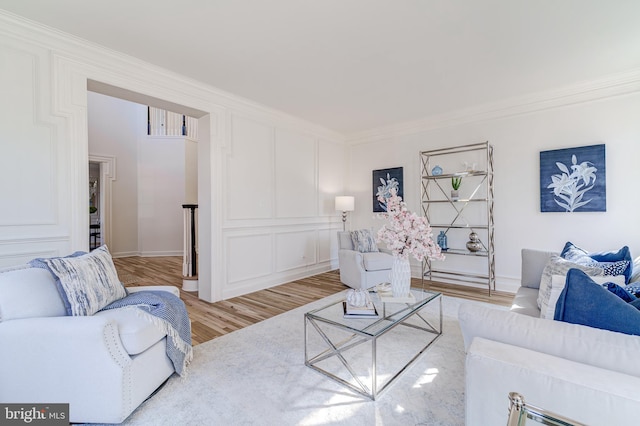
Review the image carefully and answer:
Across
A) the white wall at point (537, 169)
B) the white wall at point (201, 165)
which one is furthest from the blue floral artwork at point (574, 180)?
the white wall at point (201, 165)

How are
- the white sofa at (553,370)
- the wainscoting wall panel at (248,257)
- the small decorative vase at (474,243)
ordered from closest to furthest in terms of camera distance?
the white sofa at (553,370) → the wainscoting wall panel at (248,257) → the small decorative vase at (474,243)

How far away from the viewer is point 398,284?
2404mm

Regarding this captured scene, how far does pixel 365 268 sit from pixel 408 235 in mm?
1752

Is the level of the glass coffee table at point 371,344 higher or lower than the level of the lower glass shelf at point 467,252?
lower

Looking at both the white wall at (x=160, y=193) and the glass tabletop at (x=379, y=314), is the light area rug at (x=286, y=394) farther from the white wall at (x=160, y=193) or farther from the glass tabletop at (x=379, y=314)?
the white wall at (x=160, y=193)

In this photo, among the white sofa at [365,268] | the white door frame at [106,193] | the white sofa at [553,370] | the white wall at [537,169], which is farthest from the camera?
the white door frame at [106,193]

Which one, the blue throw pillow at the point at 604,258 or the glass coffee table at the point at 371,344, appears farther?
the blue throw pillow at the point at 604,258

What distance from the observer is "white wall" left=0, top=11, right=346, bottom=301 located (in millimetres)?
2311

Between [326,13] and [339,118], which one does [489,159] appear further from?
[326,13]

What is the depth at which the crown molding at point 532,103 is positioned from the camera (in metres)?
3.31

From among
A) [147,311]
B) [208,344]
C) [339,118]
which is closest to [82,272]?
[147,311]

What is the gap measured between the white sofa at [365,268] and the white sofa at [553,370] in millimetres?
2753

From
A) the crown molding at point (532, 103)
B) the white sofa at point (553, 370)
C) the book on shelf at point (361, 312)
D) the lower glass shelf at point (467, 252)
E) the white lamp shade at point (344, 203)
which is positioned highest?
the crown molding at point (532, 103)

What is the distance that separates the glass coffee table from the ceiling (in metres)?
2.27
